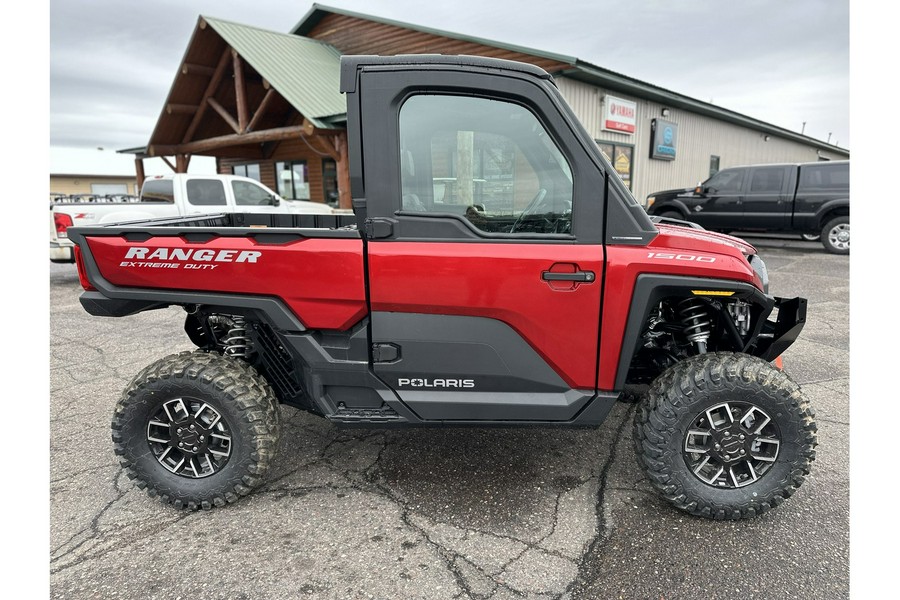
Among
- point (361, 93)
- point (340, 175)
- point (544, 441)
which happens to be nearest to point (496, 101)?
point (361, 93)

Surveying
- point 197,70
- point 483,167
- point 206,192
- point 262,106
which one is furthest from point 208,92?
point 483,167

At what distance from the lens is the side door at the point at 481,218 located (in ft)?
7.91

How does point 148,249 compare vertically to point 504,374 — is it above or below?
above

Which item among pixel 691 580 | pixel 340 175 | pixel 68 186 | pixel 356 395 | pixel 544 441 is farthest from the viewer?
pixel 68 186

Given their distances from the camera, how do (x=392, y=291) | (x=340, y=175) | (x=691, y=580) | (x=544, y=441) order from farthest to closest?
(x=340, y=175), (x=544, y=441), (x=392, y=291), (x=691, y=580)

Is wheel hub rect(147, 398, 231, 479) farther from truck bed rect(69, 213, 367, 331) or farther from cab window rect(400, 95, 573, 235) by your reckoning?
cab window rect(400, 95, 573, 235)

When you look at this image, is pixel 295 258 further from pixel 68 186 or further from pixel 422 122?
pixel 68 186

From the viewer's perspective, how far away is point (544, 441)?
3.55m

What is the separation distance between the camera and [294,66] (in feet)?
50.6

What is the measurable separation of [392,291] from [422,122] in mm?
814

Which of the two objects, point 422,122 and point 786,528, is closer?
point 422,122

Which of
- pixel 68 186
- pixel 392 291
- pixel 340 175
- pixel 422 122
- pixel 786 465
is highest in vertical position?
pixel 68 186

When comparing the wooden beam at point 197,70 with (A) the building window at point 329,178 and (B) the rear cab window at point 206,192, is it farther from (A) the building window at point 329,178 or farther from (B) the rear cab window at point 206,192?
(B) the rear cab window at point 206,192

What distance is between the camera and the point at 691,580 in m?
2.31
